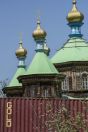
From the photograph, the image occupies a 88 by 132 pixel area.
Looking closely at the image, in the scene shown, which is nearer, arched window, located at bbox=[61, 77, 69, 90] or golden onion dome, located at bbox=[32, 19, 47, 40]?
arched window, located at bbox=[61, 77, 69, 90]

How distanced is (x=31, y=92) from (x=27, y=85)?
24.0 inches

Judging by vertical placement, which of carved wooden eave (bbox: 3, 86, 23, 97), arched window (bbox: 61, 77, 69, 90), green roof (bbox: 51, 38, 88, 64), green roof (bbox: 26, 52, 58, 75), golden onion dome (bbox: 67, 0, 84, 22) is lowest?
carved wooden eave (bbox: 3, 86, 23, 97)

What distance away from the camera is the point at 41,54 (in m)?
37.4

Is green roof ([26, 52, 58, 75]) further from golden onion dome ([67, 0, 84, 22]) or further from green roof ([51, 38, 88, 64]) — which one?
golden onion dome ([67, 0, 84, 22])

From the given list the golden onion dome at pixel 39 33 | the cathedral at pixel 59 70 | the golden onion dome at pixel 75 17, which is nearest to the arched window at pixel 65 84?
the cathedral at pixel 59 70

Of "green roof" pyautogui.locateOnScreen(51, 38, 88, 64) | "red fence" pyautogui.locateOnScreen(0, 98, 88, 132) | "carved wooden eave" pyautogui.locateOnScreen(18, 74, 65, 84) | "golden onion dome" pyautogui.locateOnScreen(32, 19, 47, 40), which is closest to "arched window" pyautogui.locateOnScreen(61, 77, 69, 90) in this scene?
"green roof" pyautogui.locateOnScreen(51, 38, 88, 64)

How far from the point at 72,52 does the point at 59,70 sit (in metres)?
1.79

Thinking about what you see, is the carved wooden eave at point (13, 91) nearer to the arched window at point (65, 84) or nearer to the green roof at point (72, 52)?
the green roof at point (72, 52)

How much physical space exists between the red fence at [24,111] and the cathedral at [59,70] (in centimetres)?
1231

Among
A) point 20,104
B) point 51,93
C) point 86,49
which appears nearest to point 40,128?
point 20,104

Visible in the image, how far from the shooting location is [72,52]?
39.7 meters

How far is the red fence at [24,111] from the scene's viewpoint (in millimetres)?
21047

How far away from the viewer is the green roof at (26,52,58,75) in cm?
3584

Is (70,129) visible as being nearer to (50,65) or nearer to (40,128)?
(40,128)
